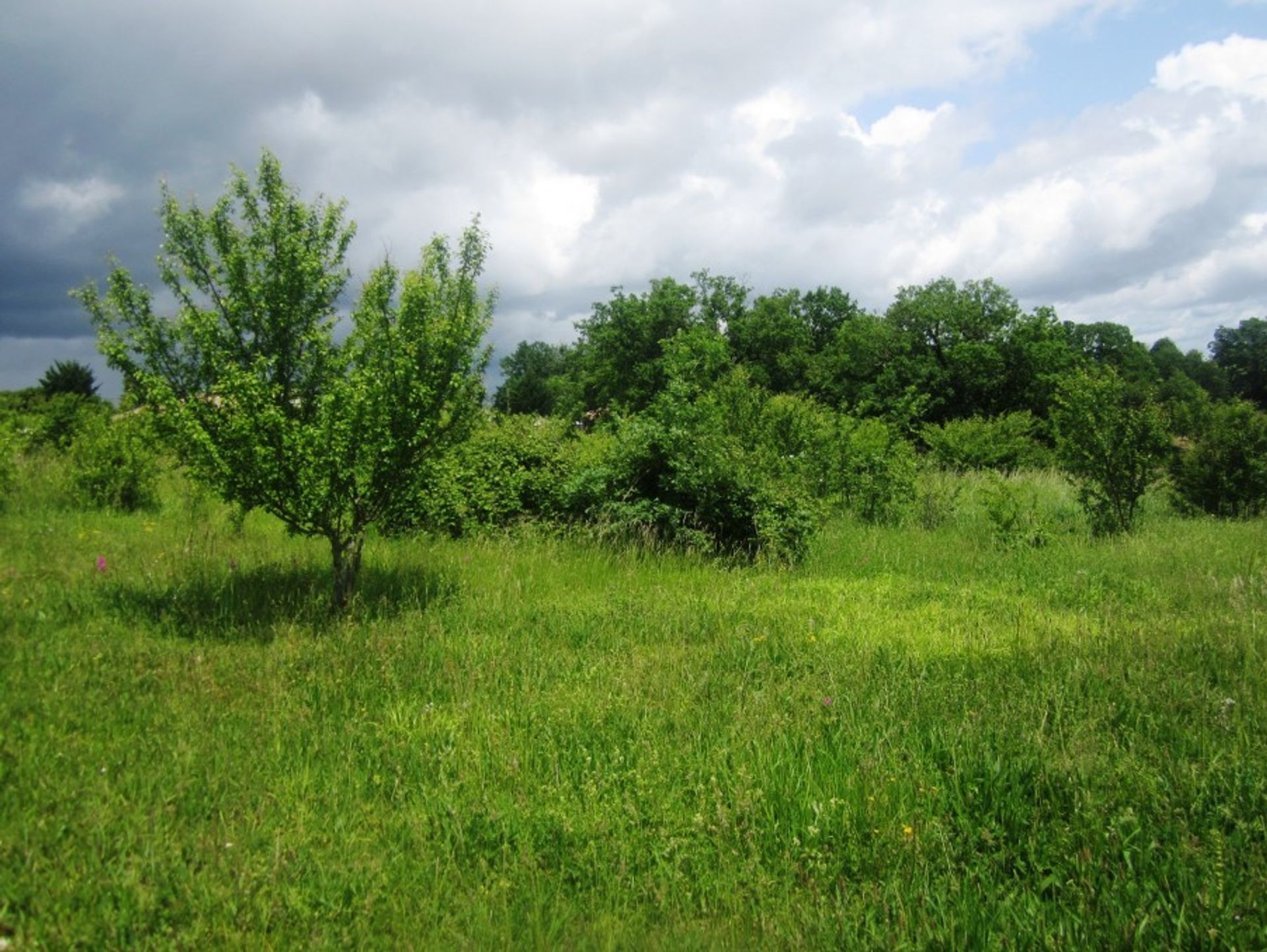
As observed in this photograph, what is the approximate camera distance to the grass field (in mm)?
2910

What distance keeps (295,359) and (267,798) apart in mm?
4539

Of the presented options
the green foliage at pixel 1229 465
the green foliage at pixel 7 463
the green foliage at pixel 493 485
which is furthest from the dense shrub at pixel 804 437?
the green foliage at pixel 7 463

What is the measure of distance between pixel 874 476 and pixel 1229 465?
6.46 meters

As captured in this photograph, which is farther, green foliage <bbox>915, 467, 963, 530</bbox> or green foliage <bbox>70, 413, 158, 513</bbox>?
green foliage <bbox>915, 467, 963, 530</bbox>

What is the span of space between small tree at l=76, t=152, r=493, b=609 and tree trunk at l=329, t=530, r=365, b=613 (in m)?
0.02

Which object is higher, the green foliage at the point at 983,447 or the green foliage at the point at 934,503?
the green foliage at the point at 983,447

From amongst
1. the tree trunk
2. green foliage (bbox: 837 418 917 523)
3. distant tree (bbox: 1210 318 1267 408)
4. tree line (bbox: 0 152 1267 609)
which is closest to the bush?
tree line (bbox: 0 152 1267 609)

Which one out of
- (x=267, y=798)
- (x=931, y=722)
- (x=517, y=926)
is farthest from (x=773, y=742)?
(x=267, y=798)

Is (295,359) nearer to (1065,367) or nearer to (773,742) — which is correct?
(773,742)

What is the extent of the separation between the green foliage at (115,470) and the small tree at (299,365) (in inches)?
218

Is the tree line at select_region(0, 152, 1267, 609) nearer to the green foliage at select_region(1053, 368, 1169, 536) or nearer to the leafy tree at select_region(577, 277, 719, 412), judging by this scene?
the green foliage at select_region(1053, 368, 1169, 536)

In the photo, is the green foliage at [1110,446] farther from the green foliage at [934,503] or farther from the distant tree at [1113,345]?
the distant tree at [1113,345]

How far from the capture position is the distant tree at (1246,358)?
252ft

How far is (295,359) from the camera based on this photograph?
7.11m
